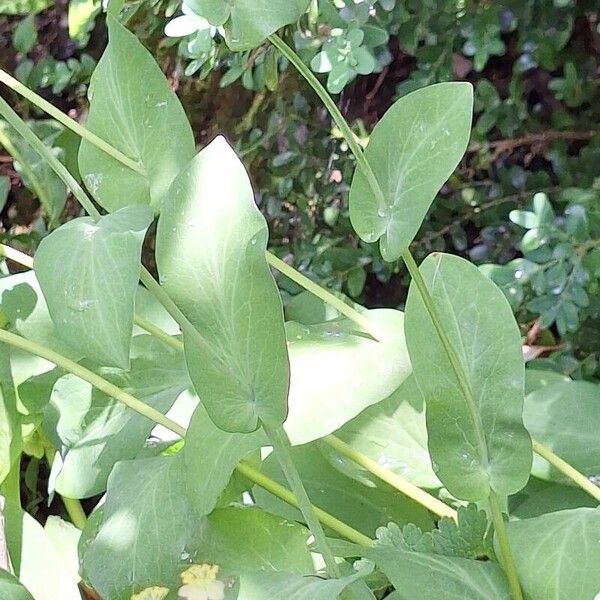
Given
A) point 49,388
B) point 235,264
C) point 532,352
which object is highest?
point 235,264

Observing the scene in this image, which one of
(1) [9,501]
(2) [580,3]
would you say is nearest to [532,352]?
(2) [580,3]

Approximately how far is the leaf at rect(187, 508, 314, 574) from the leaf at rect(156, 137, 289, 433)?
0.46 ft

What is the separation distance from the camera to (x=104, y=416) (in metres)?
0.53

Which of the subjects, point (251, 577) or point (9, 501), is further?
point (9, 501)

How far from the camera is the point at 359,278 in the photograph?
0.65 metres

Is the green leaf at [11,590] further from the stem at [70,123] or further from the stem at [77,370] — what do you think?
the stem at [70,123]

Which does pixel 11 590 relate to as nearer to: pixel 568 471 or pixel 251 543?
pixel 251 543

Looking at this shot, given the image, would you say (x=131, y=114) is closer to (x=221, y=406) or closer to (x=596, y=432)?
(x=221, y=406)

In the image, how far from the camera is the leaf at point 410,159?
12.1 inches

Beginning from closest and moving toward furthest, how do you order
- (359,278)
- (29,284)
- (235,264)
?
(235,264) < (29,284) < (359,278)

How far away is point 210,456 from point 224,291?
0.11m

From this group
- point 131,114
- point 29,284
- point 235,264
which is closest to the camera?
point 235,264

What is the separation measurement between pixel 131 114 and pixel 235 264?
144 millimetres

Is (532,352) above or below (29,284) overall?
below
